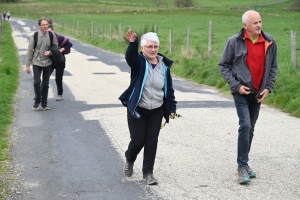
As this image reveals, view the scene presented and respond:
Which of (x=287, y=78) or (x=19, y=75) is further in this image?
(x=19, y=75)

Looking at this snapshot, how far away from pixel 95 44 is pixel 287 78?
25.5 metres

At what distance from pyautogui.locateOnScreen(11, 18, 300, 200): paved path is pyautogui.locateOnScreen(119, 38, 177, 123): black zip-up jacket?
876mm

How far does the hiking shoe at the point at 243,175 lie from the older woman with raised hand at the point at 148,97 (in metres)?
0.96

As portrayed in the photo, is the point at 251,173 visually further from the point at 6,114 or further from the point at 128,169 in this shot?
the point at 6,114

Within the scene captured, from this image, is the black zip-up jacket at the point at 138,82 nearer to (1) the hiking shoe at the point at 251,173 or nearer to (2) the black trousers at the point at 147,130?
(2) the black trousers at the point at 147,130

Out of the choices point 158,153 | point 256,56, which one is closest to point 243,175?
point 256,56

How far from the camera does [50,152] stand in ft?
27.8

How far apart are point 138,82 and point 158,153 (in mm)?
1893

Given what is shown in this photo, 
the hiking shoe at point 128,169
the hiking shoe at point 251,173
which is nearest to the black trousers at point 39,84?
the hiking shoe at point 128,169

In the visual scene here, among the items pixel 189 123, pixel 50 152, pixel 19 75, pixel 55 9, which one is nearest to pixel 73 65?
pixel 19 75

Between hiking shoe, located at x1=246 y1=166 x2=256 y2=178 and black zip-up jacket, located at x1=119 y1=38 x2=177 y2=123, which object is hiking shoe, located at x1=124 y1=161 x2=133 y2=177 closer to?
black zip-up jacket, located at x1=119 y1=38 x2=177 y2=123

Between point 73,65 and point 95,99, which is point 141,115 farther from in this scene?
point 73,65

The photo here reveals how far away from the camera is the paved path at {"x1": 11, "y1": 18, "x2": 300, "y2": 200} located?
21.3 ft

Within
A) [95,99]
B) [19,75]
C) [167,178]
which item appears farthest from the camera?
[19,75]
